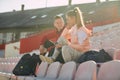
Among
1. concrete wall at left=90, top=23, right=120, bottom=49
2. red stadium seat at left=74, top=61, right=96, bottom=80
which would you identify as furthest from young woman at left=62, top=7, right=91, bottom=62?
concrete wall at left=90, top=23, right=120, bottom=49

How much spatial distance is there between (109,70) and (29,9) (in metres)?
30.7

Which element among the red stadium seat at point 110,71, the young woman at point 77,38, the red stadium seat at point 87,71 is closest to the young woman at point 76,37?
the young woman at point 77,38

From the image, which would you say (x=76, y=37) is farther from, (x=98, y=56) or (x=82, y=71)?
(x=82, y=71)

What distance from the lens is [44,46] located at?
575cm

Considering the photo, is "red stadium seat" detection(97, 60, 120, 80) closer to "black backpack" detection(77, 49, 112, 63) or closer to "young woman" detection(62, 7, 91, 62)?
"black backpack" detection(77, 49, 112, 63)

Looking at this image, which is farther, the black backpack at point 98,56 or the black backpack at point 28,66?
the black backpack at point 28,66

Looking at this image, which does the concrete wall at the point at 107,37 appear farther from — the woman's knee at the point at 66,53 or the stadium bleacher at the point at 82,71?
the woman's knee at the point at 66,53

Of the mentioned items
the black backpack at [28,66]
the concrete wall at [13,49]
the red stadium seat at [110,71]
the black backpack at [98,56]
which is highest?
the red stadium seat at [110,71]

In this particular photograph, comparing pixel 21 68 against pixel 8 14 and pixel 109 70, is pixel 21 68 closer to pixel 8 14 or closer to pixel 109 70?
Answer: pixel 109 70

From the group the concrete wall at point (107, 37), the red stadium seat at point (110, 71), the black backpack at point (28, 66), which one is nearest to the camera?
the red stadium seat at point (110, 71)

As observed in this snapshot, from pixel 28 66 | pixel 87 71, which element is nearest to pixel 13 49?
pixel 28 66

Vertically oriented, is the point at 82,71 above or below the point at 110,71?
below

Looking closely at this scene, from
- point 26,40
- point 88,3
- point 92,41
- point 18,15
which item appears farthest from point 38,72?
point 18,15

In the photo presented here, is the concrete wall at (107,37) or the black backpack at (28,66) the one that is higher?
the concrete wall at (107,37)
